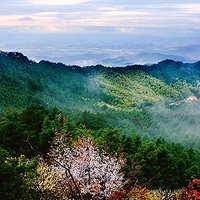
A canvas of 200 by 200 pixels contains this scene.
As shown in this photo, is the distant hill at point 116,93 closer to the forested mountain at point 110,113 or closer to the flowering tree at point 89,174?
the forested mountain at point 110,113

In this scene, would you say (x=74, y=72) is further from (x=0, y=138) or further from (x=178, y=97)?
(x=0, y=138)

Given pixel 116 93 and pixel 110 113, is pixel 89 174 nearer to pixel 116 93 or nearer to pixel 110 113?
pixel 110 113

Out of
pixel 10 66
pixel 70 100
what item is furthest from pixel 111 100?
pixel 10 66

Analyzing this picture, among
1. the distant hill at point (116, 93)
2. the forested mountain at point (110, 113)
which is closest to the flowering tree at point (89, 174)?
the forested mountain at point (110, 113)

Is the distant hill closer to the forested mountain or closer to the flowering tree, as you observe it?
the forested mountain

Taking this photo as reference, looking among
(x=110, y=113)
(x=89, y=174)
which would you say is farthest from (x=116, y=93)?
(x=89, y=174)

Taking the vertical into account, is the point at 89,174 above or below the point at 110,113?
above

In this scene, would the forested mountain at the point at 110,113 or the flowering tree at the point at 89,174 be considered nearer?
the flowering tree at the point at 89,174

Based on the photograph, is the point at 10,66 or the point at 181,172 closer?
the point at 181,172
